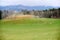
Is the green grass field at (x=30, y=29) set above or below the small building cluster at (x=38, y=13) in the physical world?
below

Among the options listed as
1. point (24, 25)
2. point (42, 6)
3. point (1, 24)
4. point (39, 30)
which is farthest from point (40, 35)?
point (1, 24)

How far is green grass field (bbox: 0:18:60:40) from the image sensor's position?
4.75 feet

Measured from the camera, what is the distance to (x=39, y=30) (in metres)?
1.50

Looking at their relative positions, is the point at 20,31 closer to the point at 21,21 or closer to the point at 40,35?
the point at 21,21

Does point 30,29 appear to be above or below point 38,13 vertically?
below

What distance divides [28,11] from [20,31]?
23cm

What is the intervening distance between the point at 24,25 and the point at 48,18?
0.86 ft

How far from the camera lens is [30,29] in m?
1.48

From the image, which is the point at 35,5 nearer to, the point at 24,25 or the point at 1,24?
the point at 24,25

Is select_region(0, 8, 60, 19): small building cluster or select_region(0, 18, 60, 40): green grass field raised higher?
select_region(0, 8, 60, 19): small building cluster

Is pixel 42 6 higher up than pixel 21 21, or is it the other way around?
pixel 42 6

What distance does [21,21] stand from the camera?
58.1 inches

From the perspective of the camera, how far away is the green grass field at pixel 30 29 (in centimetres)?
145
